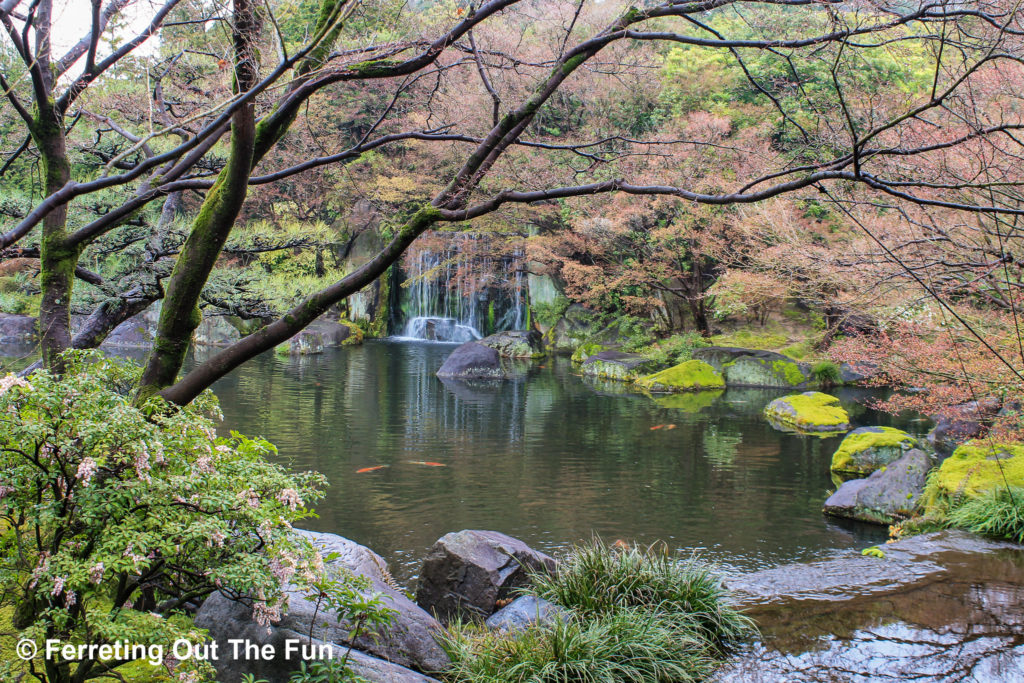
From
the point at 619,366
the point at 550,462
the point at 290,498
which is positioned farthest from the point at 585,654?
the point at 619,366

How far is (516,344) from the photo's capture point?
2397cm

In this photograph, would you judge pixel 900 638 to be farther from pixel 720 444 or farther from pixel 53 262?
pixel 720 444

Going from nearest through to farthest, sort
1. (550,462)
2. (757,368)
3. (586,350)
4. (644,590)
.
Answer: (644,590), (550,462), (757,368), (586,350)

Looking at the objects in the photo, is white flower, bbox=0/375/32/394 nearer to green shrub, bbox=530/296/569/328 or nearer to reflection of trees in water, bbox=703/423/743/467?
reflection of trees in water, bbox=703/423/743/467

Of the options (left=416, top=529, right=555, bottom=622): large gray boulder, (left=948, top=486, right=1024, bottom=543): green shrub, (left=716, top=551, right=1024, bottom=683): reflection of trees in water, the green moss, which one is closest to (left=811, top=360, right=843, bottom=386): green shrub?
the green moss

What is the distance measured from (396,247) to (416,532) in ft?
15.8

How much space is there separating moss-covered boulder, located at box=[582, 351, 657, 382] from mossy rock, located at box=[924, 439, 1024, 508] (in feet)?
37.2

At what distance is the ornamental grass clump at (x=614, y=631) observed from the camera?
13.8 ft

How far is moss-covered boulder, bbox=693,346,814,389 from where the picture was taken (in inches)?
733

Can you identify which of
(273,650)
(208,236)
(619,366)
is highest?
(208,236)

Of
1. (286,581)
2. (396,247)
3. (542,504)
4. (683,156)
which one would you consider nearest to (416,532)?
(542,504)

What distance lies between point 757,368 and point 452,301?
520 inches

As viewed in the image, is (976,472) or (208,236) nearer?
(208,236)

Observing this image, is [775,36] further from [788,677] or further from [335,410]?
[335,410]
